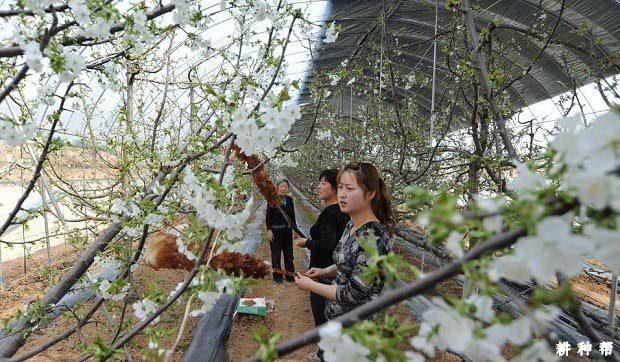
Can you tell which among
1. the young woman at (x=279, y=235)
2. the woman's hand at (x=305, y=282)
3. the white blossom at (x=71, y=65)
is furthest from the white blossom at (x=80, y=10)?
the young woman at (x=279, y=235)

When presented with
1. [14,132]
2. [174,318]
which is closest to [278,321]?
[174,318]

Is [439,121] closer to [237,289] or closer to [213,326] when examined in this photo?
[213,326]

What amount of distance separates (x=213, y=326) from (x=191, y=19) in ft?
9.86

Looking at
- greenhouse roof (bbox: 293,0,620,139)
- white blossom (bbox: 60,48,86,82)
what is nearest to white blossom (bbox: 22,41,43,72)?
white blossom (bbox: 60,48,86,82)

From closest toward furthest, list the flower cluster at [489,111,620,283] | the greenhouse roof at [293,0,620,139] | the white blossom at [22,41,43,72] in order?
the flower cluster at [489,111,620,283]
the white blossom at [22,41,43,72]
the greenhouse roof at [293,0,620,139]

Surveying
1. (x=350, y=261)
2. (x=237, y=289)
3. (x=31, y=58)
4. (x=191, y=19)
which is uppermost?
(x=191, y=19)

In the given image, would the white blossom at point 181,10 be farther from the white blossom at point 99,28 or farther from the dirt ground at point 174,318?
the dirt ground at point 174,318

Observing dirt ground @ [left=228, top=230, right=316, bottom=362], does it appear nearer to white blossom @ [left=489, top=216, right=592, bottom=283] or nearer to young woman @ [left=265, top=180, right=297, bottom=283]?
young woman @ [left=265, top=180, right=297, bottom=283]

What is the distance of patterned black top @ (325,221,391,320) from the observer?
1.86 metres

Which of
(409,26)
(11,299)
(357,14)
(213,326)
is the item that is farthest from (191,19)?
(409,26)

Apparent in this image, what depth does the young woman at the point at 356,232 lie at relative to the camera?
190cm

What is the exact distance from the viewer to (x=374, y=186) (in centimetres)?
210

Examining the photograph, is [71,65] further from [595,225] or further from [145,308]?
[595,225]

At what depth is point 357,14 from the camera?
410 inches
